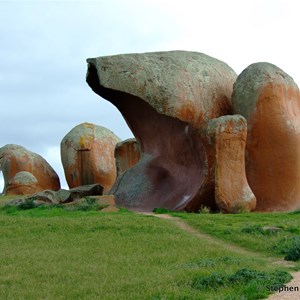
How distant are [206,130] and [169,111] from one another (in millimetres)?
1484

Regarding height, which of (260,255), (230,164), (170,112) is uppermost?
(170,112)

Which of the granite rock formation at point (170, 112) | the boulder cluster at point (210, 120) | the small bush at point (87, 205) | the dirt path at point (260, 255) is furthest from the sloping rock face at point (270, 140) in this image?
the small bush at point (87, 205)

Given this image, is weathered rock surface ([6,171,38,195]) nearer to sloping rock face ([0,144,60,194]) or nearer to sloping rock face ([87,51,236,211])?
sloping rock face ([0,144,60,194])

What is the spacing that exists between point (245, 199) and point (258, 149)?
249 cm

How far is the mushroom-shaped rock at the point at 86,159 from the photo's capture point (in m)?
34.1

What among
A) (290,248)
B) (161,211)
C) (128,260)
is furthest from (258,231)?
(161,211)

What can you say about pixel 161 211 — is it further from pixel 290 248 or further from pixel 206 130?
pixel 290 248

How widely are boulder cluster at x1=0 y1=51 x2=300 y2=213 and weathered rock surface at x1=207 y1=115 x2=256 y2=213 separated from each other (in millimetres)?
34

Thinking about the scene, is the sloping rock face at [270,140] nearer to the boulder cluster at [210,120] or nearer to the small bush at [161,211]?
the boulder cluster at [210,120]

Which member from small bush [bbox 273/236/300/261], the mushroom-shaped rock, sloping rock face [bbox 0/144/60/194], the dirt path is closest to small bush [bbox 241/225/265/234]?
the dirt path

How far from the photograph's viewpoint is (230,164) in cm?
2081

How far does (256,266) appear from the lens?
984 centimetres

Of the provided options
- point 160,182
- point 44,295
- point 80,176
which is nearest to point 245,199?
point 160,182

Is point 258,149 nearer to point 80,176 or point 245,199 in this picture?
point 245,199
